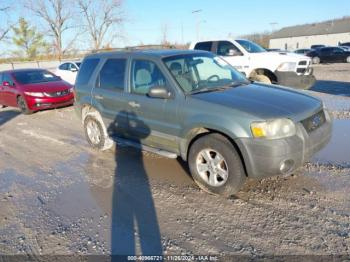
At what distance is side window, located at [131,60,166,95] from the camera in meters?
4.54

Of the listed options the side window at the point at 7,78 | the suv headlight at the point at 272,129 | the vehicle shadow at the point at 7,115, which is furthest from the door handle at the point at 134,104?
the side window at the point at 7,78

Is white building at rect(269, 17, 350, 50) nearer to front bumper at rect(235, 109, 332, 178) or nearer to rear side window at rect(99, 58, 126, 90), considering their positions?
rear side window at rect(99, 58, 126, 90)

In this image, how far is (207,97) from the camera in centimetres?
405

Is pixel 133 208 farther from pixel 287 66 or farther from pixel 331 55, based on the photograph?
pixel 331 55

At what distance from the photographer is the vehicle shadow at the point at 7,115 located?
33.5 feet

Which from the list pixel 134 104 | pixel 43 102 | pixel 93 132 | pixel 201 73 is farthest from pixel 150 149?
pixel 43 102

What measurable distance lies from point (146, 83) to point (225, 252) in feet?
9.07

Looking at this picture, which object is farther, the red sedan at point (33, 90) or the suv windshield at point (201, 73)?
the red sedan at point (33, 90)

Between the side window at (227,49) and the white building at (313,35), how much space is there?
62221 millimetres

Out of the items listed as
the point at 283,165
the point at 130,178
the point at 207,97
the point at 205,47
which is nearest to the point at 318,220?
the point at 283,165

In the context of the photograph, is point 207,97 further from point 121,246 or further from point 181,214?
point 121,246

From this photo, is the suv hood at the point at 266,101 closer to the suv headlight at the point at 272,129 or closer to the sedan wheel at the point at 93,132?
the suv headlight at the point at 272,129

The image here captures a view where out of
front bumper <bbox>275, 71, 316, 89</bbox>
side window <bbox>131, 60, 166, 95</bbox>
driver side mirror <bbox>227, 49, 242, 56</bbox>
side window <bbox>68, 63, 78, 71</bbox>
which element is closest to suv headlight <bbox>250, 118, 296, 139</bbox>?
side window <bbox>131, 60, 166, 95</bbox>

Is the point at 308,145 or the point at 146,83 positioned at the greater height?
the point at 146,83
